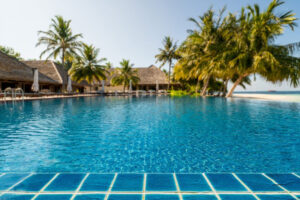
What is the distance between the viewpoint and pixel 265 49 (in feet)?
55.4

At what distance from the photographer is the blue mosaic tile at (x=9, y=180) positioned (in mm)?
2105

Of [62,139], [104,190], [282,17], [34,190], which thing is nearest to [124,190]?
[104,190]

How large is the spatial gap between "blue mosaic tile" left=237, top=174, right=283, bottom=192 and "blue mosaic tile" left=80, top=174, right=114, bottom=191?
1558 millimetres

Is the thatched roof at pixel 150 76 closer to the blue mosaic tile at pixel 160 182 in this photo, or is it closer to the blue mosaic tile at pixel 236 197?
the blue mosaic tile at pixel 160 182

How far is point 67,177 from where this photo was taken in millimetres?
2271

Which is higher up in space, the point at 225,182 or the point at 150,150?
the point at 225,182

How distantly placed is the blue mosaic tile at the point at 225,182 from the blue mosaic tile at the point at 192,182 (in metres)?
0.10

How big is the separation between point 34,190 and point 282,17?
21.2 metres

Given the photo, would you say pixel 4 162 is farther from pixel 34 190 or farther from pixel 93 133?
pixel 93 133

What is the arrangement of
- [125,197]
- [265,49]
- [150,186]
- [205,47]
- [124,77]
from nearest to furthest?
[125,197], [150,186], [265,49], [205,47], [124,77]

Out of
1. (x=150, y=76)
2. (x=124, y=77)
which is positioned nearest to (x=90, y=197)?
(x=124, y=77)

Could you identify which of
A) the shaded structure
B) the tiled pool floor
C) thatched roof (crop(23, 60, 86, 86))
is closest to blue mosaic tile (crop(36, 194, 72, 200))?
the tiled pool floor

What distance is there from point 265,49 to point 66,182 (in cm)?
1928

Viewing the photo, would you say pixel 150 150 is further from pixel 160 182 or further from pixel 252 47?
pixel 252 47
